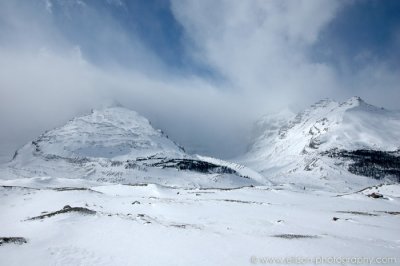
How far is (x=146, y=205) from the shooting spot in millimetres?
45875

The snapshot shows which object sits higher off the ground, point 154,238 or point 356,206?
point 356,206

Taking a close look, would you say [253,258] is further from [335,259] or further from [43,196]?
[43,196]

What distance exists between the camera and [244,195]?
68.9 meters

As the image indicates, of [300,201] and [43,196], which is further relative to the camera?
[300,201]

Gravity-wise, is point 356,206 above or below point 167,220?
above

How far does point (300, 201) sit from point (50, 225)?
4614cm

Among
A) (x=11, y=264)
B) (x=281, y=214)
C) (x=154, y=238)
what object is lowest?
(x=11, y=264)

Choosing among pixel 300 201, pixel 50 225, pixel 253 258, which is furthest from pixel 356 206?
pixel 50 225

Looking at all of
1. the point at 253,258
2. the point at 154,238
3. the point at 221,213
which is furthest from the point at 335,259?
the point at 221,213

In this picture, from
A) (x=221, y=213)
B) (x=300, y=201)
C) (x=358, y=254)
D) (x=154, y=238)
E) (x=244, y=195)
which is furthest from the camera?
(x=244, y=195)

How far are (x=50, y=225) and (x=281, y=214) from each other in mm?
26107

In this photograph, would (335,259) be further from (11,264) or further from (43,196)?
(43,196)

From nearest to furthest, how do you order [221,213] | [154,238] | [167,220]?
[154,238] → [167,220] → [221,213]

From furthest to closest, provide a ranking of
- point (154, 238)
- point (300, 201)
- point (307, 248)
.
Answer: point (300, 201), point (154, 238), point (307, 248)
